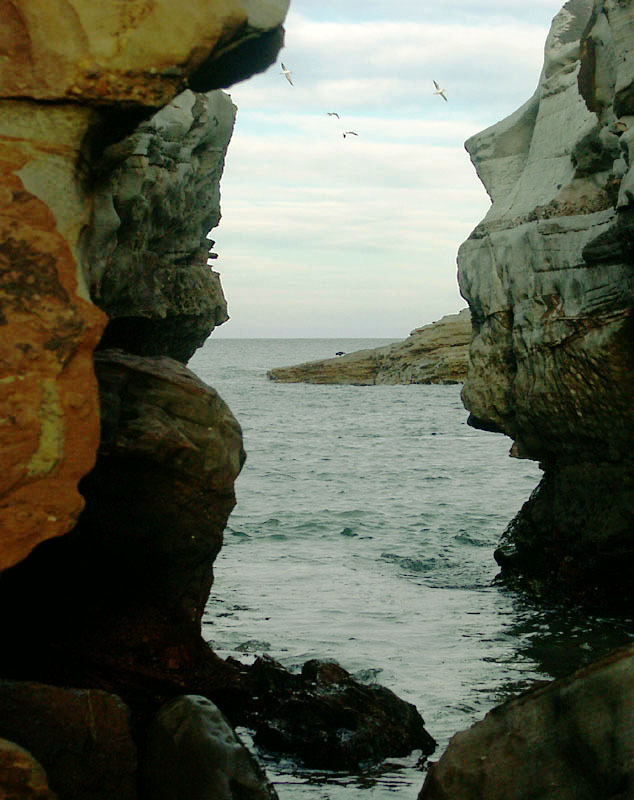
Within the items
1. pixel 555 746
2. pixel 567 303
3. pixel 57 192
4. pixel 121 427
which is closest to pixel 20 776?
pixel 555 746

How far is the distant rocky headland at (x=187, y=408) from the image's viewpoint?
451 cm

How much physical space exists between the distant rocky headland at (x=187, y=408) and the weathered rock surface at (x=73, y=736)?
13 mm

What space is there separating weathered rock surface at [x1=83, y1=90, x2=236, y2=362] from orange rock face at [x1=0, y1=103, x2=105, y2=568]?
1.56 meters

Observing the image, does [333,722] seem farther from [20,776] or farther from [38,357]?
[38,357]

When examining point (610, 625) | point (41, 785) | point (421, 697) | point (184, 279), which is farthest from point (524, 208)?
point (41, 785)

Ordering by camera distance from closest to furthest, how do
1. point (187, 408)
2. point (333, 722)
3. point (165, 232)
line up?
point (333, 722) → point (187, 408) → point (165, 232)

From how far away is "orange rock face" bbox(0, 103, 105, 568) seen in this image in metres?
4.35

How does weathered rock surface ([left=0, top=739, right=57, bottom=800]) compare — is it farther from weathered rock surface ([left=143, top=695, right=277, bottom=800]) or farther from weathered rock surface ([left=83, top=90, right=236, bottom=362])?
weathered rock surface ([left=83, top=90, right=236, bottom=362])

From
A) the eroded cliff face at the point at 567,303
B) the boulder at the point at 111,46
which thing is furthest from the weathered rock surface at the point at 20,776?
the eroded cliff face at the point at 567,303

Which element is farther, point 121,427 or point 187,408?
point 187,408

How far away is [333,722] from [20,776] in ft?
10.0

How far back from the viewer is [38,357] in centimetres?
439

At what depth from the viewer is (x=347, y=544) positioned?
15195 mm

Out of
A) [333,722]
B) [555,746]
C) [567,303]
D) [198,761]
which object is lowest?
[333,722]
